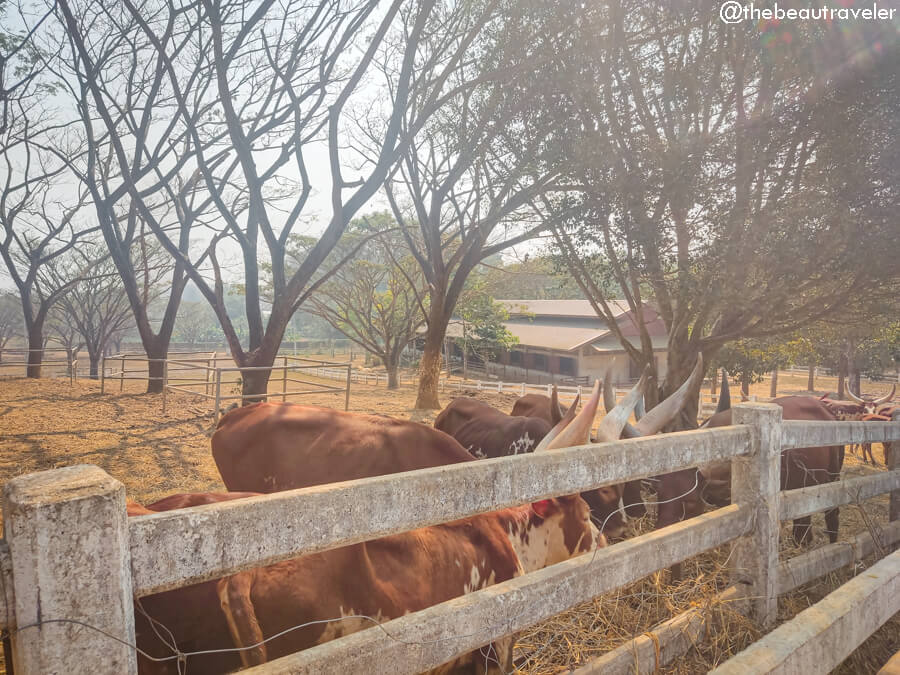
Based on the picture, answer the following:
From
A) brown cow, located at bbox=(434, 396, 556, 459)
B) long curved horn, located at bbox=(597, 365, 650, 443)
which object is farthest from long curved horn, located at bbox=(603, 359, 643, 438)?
brown cow, located at bbox=(434, 396, 556, 459)

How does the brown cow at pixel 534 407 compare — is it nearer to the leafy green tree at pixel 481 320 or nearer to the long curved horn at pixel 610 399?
the long curved horn at pixel 610 399

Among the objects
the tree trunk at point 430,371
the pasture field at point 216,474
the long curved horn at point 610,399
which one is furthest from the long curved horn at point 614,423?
the tree trunk at point 430,371

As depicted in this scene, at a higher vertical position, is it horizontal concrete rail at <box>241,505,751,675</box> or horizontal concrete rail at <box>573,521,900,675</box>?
horizontal concrete rail at <box>241,505,751,675</box>

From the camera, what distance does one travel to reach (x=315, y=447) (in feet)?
14.3

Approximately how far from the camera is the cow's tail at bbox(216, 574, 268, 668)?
1.69m

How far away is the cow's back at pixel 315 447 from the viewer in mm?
4066

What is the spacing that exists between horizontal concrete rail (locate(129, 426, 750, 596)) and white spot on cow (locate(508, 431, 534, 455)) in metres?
3.43

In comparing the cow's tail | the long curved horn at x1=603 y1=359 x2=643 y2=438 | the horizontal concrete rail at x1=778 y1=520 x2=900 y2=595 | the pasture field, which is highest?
the long curved horn at x1=603 y1=359 x2=643 y2=438

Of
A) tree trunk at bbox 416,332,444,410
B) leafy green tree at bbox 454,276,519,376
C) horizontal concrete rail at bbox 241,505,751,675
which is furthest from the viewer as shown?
leafy green tree at bbox 454,276,519,376

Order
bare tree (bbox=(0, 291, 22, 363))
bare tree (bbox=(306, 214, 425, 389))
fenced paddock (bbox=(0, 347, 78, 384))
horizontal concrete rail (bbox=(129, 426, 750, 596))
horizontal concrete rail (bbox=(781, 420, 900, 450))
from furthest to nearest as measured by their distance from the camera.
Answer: bare tree (bbox=(0, 291, 22, 363)) → bare tree (bbox=(306, 214, 425, 389)) → fenced paddock (bbox=(0, 347, 78, 384)) → horizontal concrete rail (bbox=(781, 420, 900, 450)) → horizontal concrete rail (bbox=(129, 426, 750, 596))

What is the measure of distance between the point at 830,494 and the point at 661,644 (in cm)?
168

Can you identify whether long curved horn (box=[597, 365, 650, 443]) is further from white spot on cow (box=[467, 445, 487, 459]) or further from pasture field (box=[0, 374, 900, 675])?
white spot on cow (box=[467, 445, 487, 459])

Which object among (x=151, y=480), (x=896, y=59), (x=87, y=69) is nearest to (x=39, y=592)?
(x=151, y=480)

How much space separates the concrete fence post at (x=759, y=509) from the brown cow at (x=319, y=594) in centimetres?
112
